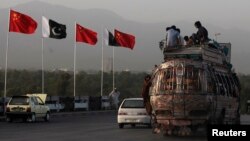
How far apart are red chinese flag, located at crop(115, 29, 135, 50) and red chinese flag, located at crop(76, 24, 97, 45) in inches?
165

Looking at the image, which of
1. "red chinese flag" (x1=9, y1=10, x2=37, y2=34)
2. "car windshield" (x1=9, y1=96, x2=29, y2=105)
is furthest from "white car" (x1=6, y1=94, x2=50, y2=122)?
"red chinese flag" (x1=9, y1=10, x2=37, y2=34)

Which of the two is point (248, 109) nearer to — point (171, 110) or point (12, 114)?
point (12, 114)

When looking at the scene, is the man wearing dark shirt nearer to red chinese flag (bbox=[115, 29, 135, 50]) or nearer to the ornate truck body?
the ornate truck body

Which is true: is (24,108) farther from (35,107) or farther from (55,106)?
(55,106)

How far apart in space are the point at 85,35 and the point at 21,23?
10573mm

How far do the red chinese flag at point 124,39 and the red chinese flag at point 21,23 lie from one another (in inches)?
554

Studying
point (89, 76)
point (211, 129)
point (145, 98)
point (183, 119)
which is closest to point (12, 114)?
point (145, 98)

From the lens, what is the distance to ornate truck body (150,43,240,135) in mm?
20172

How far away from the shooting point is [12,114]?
32250 millimetres

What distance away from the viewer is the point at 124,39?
54406 millimetres

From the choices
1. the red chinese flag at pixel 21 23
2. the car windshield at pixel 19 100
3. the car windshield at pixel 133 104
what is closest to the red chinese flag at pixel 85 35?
the red chinese flag at pixel 21 23

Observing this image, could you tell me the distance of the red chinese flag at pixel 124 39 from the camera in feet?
178

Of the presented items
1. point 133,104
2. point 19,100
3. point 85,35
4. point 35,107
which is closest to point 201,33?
point 133,104

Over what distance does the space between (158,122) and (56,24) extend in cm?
2488
